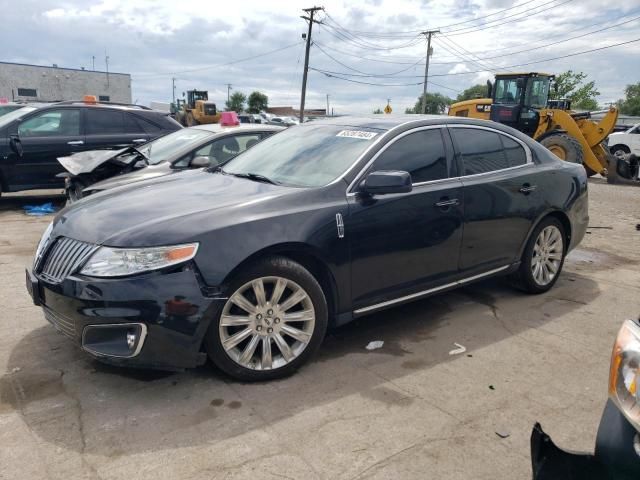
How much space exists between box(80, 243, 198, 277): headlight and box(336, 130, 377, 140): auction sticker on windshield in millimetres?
1642

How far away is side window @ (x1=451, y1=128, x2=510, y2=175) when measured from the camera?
4.41 m

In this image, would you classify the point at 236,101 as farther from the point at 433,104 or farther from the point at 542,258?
the point at 542,258

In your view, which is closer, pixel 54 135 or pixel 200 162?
pixel 200 162

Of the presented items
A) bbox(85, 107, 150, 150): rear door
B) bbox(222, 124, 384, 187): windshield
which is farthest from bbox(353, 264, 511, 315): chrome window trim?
bbox(85, 107, 150, 150): rear door

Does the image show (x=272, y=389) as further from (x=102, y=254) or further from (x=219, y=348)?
(x=102, y=254)

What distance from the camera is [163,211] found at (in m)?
3.31

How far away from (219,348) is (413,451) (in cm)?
121

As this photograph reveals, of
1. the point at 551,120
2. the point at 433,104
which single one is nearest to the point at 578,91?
the point at 433,104

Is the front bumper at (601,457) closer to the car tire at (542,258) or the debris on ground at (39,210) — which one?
the car tire at (542,258)

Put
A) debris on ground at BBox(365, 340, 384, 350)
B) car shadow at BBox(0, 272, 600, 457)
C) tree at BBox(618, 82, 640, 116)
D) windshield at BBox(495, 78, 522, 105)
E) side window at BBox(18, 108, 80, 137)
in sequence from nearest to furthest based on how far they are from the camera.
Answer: car shadow at BBox(0, 272, 600, 457) → debris on ground at BBox(365, 340, 384, 350) → side window at BBox(18, 108, 80, 137) → windshield at BBox(495, 78, 522, 105) → tree at BBox(618, 82, 640, 116)

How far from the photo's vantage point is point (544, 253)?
5.09 meters

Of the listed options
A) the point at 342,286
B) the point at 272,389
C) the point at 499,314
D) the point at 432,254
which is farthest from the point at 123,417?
the point at 499,314

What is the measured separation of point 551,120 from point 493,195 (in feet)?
41.9

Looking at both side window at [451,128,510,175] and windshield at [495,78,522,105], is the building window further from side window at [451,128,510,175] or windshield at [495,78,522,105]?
side window at [451,128,510,175]
